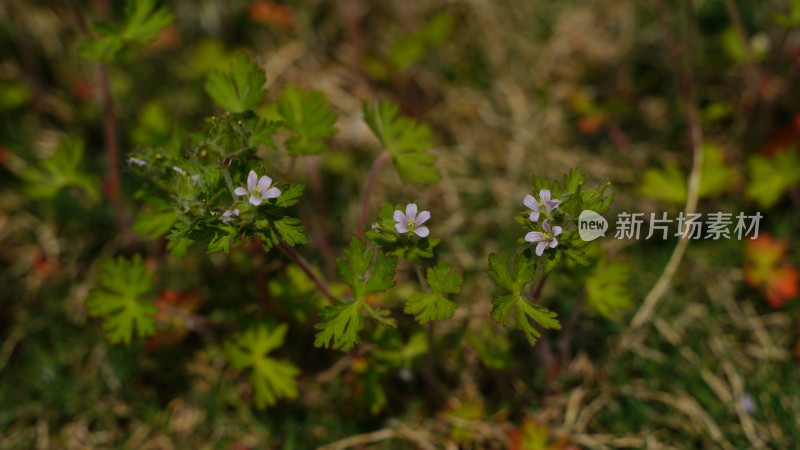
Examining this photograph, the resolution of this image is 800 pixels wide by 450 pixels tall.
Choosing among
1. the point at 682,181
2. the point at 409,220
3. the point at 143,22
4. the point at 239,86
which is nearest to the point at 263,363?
the point at 409,220

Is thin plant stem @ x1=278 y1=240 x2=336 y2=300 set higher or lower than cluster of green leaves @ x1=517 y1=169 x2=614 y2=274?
lower

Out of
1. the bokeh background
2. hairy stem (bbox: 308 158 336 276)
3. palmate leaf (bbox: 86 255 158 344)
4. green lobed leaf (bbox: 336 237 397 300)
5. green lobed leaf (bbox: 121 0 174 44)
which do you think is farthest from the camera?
hairy stem (bbox: 308 158 336 276)

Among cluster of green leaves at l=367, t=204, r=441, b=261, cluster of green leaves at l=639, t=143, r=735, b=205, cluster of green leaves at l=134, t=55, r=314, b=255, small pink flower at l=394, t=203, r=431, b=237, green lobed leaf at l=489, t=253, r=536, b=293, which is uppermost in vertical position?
cluster of green leaves at l=639, t=143, r=735, b=205

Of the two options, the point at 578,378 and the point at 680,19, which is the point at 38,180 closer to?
the point at 578,378

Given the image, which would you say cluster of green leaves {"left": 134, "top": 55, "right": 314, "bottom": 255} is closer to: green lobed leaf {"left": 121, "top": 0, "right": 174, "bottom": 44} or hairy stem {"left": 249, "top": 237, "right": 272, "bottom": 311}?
hairy stem {"left": 249, "top": 237, "right": 272, "bottom": 311}

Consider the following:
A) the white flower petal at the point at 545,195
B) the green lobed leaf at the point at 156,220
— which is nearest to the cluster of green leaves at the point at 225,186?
the green lobed leaf at the point at 156,220

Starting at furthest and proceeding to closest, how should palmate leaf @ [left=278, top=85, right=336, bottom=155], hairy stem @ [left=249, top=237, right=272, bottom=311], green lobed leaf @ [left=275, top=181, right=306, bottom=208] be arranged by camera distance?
hairy stem @ [left=249, top=237, right=272, bottom=311] < palmate leaf @ [left=278, top=85, right=336, bottom=155] < green lobed leaf @ [left=275, top=181, right=306, bottom=208]

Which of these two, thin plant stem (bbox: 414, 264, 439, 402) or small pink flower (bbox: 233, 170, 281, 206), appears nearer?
small pink flower (bbox: 233, 170, 281, 206)

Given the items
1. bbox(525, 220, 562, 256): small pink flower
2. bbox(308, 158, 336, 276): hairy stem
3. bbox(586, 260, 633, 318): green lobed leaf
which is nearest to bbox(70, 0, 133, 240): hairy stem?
bbox(308, 158, 336, 276): hairy stem
